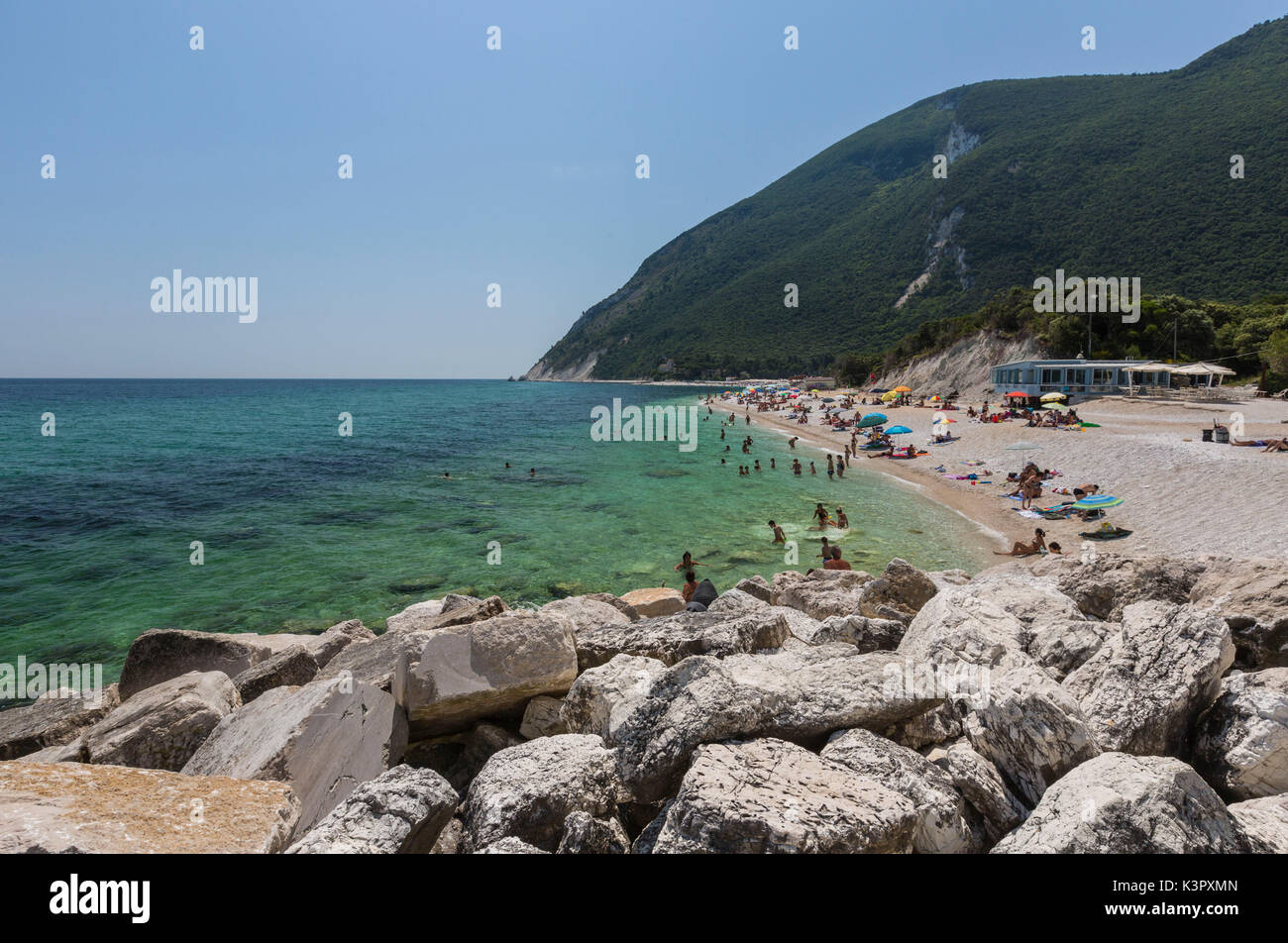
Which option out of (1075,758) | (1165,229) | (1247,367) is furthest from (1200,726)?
(1165,229)

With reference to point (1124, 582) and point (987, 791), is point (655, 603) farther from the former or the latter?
point (987, 791)

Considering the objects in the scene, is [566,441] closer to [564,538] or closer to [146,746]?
[564,538]

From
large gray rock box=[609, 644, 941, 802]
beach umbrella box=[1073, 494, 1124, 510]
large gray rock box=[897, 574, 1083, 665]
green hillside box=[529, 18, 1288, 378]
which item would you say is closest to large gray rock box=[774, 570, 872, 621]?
large gray rock box=[897, 574, 1083, 665]

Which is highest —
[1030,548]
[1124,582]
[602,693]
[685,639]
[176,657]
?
[1124,582]

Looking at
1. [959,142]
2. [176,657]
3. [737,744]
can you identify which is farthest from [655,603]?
[959,142]

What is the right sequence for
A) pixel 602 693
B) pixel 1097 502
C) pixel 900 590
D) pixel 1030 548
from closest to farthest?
pixel 602 693 → pixel 900 590 → pixel 1030 548 → pixel 1097 502

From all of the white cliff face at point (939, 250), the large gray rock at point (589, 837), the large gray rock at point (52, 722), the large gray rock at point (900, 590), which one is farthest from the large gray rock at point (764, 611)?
the white cliff face at point (939, 250)
